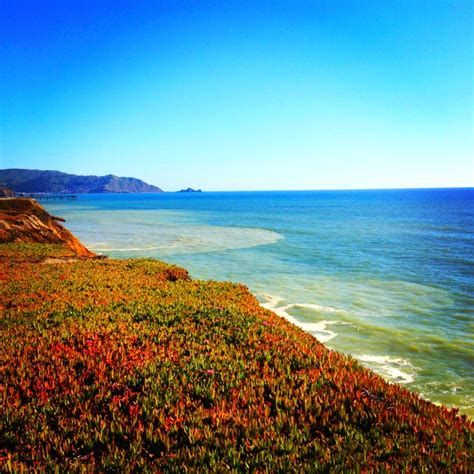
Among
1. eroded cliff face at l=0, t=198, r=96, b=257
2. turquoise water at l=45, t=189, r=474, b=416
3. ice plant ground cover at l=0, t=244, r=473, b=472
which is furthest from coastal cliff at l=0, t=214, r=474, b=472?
eroded cliff face at l=0, t=198, r=96, b=257

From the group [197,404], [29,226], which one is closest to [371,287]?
[197,404]

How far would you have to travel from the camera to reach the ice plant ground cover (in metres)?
4.64

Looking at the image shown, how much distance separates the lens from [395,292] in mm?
25594

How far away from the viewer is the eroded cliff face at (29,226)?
2906 centimetres

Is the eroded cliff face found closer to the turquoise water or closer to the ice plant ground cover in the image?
the turquoise water

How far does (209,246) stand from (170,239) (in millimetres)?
9525

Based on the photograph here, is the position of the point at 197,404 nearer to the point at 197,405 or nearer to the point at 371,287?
the point at 197,405

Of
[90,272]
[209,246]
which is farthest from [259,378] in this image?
[209,246]

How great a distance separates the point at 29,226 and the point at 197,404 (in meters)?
29.9

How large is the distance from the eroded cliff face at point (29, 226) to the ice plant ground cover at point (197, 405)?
66.9 ft

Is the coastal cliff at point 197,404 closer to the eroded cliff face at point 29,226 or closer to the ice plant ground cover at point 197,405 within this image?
the ice plant ground cover at point 197,405

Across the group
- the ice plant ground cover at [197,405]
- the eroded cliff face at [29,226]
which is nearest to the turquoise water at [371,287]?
the ice plant ground cover at [197,405]

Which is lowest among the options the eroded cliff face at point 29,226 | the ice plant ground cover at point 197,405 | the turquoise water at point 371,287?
the turquoise water at point 371,287

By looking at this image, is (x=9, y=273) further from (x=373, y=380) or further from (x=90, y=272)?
(x=373, y=380)
